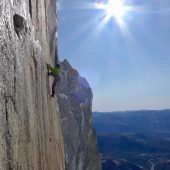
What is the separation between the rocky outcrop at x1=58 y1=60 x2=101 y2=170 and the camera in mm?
68688

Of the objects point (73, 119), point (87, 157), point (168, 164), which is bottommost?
point (168, 164)

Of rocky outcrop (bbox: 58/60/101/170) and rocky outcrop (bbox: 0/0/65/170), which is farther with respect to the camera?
rocky outcrop (bbox: 58/60/101/170)

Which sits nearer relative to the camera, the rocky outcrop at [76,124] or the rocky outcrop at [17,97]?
the rocky outcrop at [17,97]

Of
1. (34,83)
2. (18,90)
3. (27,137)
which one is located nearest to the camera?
(18,90)

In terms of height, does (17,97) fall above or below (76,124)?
above

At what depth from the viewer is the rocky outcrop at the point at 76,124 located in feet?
225

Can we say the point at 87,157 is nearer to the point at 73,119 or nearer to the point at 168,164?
the point at 73,119

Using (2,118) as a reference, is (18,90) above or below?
above

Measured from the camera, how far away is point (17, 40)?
5516mm

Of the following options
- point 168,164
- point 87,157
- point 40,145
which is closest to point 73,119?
point 87,157

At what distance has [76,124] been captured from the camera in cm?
7419

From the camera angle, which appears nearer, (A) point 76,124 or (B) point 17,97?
(B) point 17,97

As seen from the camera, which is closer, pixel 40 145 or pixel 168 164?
pixel 40 145

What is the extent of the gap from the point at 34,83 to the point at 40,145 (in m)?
1.20
